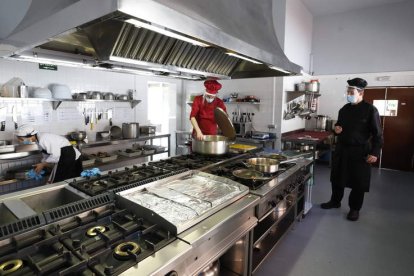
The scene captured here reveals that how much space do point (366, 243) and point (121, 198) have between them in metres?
2.37

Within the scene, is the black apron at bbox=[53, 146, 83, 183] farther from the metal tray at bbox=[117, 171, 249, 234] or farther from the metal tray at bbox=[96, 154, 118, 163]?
the metal tray at bbox=[117, 171, 249, 234]

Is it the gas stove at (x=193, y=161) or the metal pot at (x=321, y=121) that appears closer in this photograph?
the gas stove at (x=193, y=161)

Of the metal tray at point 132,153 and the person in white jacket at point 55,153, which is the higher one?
the person in white jacket at point 55,153

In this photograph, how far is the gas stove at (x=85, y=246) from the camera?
82cm

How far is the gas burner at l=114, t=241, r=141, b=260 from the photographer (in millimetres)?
881

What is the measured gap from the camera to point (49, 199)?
1.48m

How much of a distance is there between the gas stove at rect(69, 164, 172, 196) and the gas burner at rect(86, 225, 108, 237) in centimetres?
33

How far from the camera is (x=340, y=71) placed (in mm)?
5605

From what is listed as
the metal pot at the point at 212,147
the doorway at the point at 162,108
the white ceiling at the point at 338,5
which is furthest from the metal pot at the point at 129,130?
the white ceiling at the point at 338,5

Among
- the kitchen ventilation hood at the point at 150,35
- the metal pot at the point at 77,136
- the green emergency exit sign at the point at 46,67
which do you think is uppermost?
the green emergency exit sign at the point at 46,67

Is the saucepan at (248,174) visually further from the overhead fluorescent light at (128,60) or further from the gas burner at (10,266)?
the gas burner at (10,266)

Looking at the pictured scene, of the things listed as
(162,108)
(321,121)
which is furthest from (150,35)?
(321,121)

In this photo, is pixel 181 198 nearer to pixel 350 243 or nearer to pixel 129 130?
pixel 350 243

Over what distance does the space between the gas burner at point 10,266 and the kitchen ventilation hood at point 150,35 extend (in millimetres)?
815
